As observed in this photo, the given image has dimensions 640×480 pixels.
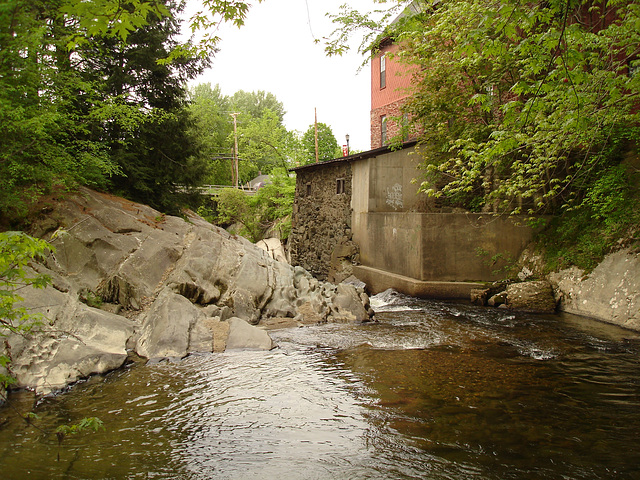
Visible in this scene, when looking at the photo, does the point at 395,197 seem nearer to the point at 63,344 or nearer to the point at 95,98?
the point at 95,98

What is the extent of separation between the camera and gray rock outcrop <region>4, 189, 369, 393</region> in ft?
21.0

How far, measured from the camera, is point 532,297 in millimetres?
11086

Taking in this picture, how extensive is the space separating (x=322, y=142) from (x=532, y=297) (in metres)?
35.7

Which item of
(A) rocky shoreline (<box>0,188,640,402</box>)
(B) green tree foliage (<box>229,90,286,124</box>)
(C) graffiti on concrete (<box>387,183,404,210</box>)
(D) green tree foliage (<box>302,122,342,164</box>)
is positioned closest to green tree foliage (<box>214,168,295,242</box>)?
(D) green tree foliage (<box>302,122,342,164</box>)

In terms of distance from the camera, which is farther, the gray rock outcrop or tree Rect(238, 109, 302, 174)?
→ tree Rect(238, 109, 302, 174)

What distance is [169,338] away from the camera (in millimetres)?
7504

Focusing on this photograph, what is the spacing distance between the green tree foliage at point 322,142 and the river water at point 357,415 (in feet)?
118

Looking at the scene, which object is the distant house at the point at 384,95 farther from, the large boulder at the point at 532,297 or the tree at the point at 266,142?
the large boulder at the point at 532,297

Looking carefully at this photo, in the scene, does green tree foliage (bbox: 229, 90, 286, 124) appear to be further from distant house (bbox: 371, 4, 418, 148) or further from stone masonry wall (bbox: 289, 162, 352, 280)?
stone masonry wall (bbox: 289, 162, 352, 280)

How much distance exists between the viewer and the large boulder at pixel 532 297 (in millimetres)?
10875

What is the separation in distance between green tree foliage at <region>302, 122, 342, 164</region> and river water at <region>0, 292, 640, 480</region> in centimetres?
3608

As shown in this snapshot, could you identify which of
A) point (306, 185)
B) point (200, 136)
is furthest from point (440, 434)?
point (306, 185)

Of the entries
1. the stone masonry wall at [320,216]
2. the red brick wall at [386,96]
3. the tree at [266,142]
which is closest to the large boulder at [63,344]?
the stone masonry wall at [320,216]

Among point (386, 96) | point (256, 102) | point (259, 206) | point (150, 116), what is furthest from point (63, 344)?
point (256, 102)
